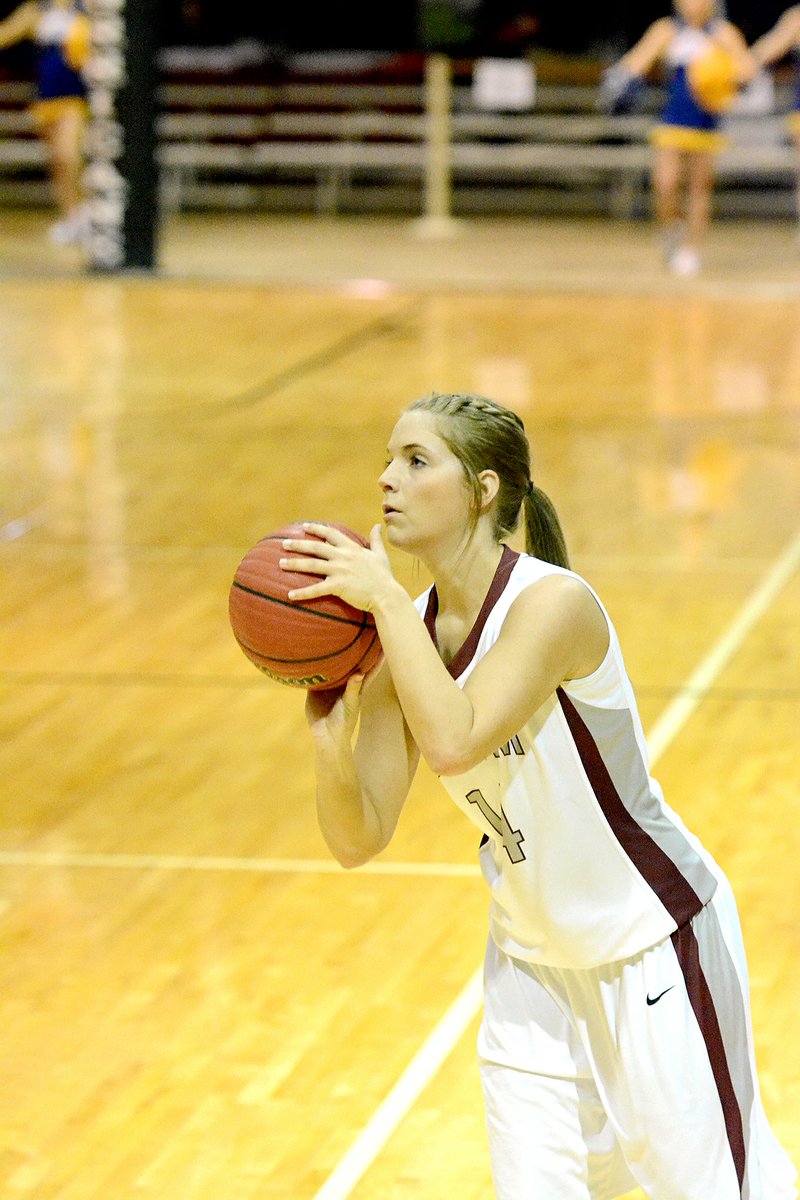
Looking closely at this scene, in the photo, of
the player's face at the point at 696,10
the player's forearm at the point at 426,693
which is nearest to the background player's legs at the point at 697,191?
the player's face at the point at 696,10

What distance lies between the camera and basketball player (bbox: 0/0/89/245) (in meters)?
15.0

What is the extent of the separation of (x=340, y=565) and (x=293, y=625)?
0.33 ft

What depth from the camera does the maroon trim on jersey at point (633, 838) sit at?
7.77 feet

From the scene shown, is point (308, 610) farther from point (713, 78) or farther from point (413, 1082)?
point (713, 78)

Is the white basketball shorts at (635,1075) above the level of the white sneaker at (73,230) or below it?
above

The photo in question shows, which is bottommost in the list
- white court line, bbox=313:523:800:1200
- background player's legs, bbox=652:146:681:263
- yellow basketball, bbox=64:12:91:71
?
white court line, bbox=313:523:800:1200

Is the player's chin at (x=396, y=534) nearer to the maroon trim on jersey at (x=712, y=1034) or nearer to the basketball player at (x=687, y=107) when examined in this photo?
the maroon trim on jersey at (x=712, y=1034)

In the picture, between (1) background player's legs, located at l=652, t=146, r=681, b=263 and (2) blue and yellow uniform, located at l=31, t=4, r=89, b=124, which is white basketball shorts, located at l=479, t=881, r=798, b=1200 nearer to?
(1) background player's legs, located at l=652, t=146, r=681, b=263

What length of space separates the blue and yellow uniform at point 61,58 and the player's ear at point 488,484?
13258mm

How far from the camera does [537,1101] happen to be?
242cm

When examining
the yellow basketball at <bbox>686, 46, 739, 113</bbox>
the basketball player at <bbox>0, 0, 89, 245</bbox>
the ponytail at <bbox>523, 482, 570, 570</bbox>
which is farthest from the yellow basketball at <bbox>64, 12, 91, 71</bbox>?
the ponytail at <bbox>523, 482, 570, 570</bbox>

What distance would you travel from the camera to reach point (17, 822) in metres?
4.82

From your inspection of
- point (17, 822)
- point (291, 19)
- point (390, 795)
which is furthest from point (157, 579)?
point (291, 19)

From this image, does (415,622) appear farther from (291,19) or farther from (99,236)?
(291,19)
